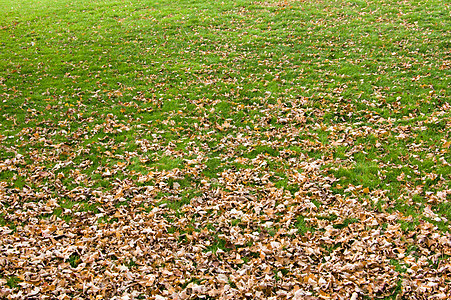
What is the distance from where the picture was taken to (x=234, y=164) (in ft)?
28.0

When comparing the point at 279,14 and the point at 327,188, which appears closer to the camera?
the point at 327,188

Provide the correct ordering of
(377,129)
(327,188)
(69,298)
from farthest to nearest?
(377,129) → (327,188) → (69,298)

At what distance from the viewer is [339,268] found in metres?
5.38

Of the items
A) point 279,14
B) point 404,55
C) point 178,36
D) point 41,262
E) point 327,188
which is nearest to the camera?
point 41,262

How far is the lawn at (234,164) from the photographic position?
5543 mm

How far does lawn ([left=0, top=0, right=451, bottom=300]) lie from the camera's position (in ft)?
18.2

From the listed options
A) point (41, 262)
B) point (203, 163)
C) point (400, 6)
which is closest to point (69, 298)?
point (41, 262)

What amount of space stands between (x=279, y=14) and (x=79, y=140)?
49.4 feet

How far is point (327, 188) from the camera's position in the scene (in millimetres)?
7289

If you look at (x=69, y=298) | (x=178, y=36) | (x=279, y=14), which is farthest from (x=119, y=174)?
(x=279, y=14)

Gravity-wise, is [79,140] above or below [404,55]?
below

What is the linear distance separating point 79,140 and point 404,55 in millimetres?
13532

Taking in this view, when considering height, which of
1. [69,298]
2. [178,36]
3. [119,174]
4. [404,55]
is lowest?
[69,298]

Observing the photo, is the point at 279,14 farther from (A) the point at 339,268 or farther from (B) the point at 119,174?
(A) the point at 339,268
